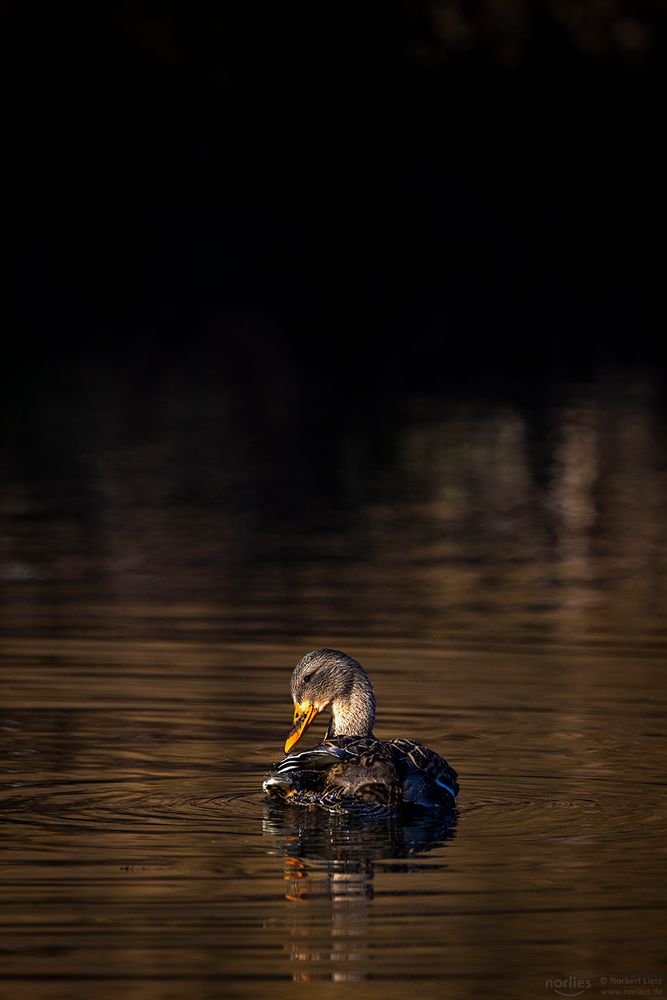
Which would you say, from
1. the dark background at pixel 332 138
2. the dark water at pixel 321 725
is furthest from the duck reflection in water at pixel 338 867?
the dark background at pixel 332 138

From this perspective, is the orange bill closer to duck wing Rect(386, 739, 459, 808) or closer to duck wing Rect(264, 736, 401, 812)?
duck wing Rect(264, 736, 401, 812)

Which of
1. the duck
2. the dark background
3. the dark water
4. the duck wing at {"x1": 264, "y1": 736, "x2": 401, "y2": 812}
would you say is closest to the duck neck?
the dark water

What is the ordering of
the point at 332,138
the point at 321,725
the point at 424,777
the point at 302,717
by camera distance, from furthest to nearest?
the point at 332,138, the point at 321,725, the point at 302,717, the point at 424,777

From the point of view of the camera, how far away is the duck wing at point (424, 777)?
9242 mm

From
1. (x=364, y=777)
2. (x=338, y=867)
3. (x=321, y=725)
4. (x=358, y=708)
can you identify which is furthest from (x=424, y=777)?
(x=321, y=725)

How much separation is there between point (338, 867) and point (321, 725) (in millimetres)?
4447

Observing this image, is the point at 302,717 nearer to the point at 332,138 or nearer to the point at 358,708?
the point at 358,708

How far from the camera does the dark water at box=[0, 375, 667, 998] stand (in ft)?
25.5

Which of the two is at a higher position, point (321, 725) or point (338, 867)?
point (338, 867)

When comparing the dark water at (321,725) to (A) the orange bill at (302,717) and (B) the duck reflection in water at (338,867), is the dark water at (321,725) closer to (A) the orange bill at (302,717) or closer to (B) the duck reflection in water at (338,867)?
(B) the duck reflection in water at (338,867)

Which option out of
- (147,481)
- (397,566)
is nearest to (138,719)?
(397,566)

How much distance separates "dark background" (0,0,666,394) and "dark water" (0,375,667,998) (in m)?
38.8

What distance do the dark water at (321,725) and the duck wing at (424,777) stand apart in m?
0.12

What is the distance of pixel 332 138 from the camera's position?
65.5 meters
